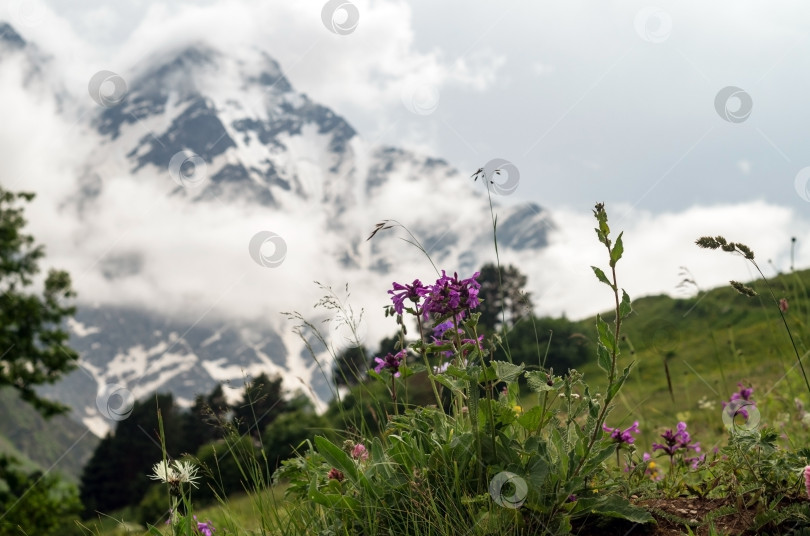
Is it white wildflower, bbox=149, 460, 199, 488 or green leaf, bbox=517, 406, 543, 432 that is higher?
green leaf, bbox=517, 406, 543, 432

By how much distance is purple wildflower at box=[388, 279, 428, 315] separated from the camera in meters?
3.23

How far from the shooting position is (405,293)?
129 inches

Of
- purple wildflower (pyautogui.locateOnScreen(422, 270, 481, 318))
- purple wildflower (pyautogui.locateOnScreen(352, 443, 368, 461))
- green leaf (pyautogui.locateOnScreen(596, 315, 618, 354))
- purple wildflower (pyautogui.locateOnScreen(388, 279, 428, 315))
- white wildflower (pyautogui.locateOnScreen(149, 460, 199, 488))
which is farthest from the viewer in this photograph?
purple wildflower (pyautogui.locateOnScreen(352, 443, 368, 461))

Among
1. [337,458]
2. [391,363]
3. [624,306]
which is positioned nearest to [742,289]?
[624,306]

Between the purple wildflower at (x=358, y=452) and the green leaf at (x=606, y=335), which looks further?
the purple wildflower at (x=358, y=452)

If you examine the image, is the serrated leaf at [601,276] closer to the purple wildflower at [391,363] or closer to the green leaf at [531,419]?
the green leaf at [531,419]

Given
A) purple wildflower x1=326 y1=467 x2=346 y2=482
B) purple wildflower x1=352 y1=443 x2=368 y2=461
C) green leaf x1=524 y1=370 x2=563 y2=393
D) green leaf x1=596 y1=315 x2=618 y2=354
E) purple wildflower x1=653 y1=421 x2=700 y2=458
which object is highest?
green leaf x1=596 y1=315 x2=618 y2=354

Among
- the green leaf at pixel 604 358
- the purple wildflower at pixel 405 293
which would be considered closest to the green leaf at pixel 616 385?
the green leaf at pixel 604 358

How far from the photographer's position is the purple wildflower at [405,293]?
3.23 meters

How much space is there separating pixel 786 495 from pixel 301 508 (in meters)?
2.39

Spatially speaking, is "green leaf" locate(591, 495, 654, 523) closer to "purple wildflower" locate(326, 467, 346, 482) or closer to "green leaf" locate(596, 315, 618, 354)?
"green leaf" locate(596, 315, 618, 354)

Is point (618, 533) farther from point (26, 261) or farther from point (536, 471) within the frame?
point (26, 261)

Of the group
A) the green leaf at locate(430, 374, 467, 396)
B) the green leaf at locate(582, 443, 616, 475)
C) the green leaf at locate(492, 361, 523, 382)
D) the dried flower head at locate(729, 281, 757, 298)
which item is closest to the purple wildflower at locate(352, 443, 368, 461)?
the green leaf at locate(430, 374, 467, 396)

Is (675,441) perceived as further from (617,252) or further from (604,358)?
(617,252)
